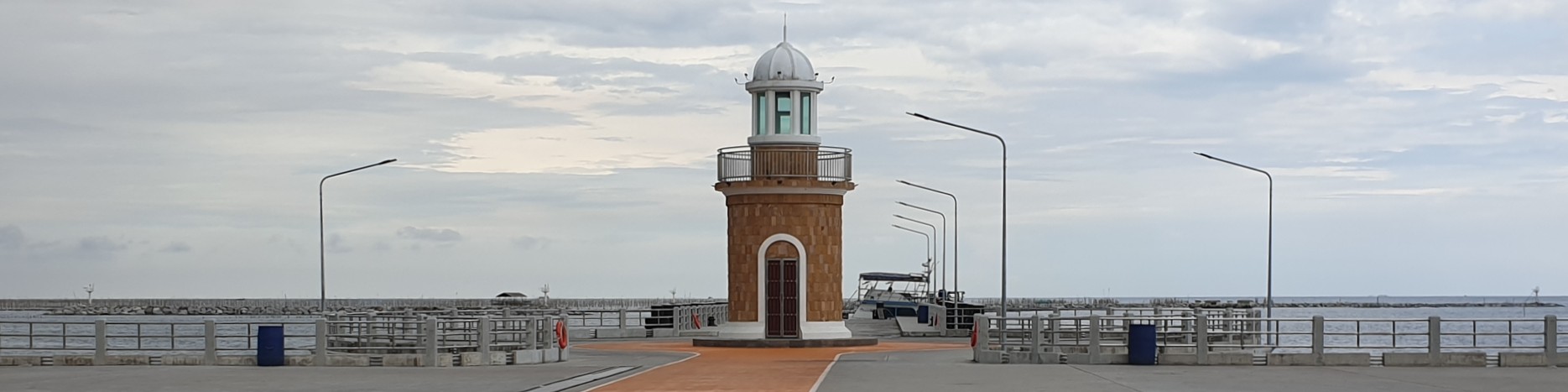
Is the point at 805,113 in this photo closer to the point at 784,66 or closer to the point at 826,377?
the point at 784,66

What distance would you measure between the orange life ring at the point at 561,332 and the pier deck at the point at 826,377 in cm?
72

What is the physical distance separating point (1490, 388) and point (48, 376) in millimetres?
21490

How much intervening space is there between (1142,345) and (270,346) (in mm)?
15691

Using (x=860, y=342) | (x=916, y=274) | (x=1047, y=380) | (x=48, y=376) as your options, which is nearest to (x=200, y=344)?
(x=916, y=274)

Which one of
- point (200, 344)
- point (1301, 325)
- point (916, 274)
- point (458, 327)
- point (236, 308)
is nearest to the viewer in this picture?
point (458, 327)

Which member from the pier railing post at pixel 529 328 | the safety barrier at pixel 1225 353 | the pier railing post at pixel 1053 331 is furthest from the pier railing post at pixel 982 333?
the pier railing post at pixel 529 328

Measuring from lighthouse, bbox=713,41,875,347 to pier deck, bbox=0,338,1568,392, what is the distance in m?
8.38

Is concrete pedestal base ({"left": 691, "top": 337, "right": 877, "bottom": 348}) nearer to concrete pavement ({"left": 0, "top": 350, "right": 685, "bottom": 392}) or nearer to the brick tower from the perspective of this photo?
the brick tower

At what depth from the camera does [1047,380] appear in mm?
25344

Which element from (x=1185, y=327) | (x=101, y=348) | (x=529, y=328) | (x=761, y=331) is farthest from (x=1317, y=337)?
(x=101, y=348)

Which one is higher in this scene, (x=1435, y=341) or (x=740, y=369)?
(x=1435, y=341)

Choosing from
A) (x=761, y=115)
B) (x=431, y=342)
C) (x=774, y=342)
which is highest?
(x=761, y=115)

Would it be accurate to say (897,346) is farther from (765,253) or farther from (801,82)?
(801,82)

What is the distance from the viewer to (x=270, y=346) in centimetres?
3120
